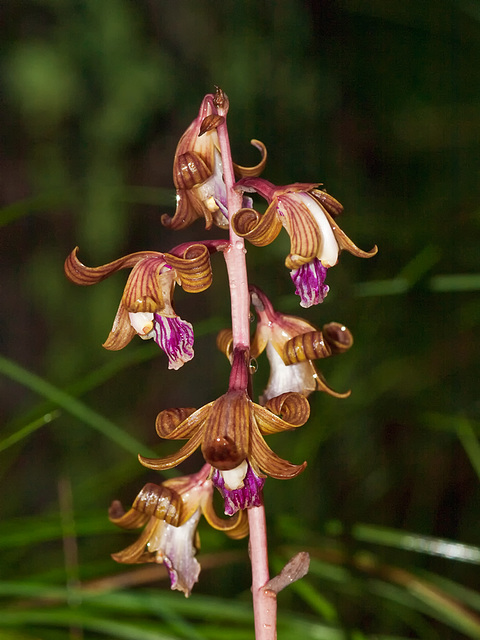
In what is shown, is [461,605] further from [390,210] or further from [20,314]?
[20,314]

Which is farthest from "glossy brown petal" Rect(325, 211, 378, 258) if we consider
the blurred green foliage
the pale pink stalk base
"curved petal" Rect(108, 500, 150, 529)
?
the blurred green foliage

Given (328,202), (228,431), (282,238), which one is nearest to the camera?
(228,431)

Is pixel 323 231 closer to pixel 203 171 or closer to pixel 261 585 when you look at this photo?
pixel 203 171

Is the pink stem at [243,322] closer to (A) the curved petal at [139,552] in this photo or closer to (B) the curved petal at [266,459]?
(B) the curved petal at [266,459]

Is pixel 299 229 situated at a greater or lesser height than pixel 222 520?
greater

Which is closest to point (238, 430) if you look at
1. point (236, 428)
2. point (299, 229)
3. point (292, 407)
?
point (236, 428)

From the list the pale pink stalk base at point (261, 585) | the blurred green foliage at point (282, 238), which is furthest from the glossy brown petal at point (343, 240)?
the blurred green foliage at point (282, 238)

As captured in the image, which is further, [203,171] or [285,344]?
[285,344]

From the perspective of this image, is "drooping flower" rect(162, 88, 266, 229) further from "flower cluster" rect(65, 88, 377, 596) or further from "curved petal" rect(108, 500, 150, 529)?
"curved petal" rect(108, 500, 150, 529)
